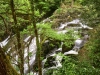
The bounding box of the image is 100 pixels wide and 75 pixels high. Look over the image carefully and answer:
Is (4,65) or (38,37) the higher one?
(4,65)

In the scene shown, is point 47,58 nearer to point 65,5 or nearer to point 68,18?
point 68,18

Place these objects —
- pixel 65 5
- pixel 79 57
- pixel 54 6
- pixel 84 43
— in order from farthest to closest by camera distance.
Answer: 1. pixel 54 6
2. pixel 65 5
3. pixel 84 43
4. pixel 79 57

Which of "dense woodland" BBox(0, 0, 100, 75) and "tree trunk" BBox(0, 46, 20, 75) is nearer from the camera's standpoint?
"tree trunk" BBox(0, 46, 20, 75)

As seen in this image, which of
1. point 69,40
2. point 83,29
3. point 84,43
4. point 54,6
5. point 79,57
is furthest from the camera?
point 54,6

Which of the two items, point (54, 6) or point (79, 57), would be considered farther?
point (54, 6)

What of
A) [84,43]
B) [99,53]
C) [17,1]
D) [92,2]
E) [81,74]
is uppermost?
[17,1]

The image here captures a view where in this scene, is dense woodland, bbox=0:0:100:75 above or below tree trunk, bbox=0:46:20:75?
below

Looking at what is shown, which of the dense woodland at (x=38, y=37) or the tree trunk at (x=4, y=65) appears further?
the dense woodland at (x=38, y=37)

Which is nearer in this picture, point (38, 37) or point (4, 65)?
point (4, 65)

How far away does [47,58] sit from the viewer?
1381cm

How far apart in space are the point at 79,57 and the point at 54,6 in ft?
41.2

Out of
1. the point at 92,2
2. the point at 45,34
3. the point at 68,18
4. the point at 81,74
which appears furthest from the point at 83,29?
the point at 81,74

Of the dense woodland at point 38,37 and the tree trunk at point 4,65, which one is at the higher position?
the tree trunk at point 4,65

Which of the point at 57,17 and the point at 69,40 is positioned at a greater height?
the point at 69,40
